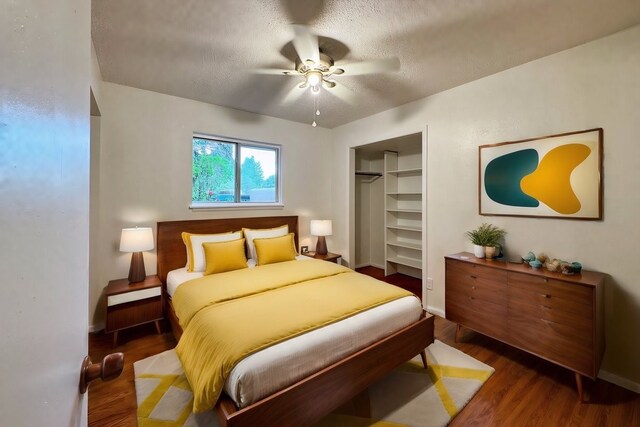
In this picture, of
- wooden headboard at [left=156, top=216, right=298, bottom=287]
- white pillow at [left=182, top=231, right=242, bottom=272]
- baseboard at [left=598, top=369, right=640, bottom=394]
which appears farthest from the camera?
wooden headboard at [left=156, top=216, right=298, bottom=287]

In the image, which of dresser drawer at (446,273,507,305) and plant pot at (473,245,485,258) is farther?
plant pot at (473,245,485,258)

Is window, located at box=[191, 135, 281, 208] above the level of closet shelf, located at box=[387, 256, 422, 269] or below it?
above

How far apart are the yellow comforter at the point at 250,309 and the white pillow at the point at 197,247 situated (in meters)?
0.42

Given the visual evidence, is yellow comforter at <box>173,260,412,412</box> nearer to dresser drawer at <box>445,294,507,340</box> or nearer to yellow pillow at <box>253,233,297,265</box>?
yellow pillow at <box>253,233,297,265</box>

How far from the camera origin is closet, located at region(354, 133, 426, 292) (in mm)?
4539

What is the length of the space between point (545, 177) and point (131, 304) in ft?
13.2

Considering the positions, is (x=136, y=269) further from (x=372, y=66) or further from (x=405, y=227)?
(x=405, y=227)

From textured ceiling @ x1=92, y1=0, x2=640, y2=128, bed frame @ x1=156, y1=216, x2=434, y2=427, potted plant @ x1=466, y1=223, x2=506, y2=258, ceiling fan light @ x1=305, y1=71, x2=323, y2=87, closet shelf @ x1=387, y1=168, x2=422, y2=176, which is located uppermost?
textured ceiling @ x1=92, y1=0, x2=640, y2=128

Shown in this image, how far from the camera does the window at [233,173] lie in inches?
135

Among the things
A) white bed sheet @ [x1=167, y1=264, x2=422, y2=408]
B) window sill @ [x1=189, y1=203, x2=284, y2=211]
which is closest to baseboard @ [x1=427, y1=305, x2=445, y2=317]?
white bed sheet @ [x1=167, y1=264, x2=422, y2=408]

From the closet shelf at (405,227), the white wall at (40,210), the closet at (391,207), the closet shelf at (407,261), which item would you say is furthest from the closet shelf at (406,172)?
the white wall at (40,210)

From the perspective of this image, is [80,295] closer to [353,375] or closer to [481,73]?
[353,375]

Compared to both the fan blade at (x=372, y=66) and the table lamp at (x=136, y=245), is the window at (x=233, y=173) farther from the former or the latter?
the fan blade at (x=372, y=66)

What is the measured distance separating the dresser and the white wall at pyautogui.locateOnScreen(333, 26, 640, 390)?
0.61 feet
